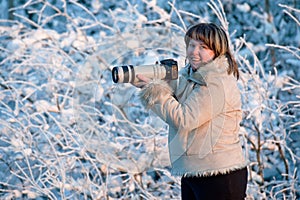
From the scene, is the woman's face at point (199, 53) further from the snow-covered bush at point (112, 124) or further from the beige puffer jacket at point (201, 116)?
the snow-covered bush at point (112, 124)

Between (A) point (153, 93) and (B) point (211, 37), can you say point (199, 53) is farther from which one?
(A) point (153, 93)

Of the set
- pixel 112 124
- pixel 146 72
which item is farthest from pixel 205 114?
pixel 112 124

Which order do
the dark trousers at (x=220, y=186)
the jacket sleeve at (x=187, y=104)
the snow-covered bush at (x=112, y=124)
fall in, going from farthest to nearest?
1. the snow-covered bush at (x=112, y=124)
2. the dark trousers at (x=220, y=186)
3. the jacket sleeve at (x=187, y=104)

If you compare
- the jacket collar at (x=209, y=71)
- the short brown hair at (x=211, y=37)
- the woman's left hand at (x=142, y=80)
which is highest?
the short brown hair at (x=211, y=37)

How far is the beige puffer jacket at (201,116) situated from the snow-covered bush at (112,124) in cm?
31

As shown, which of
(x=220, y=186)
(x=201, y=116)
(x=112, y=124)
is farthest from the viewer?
(x=112, y=124)

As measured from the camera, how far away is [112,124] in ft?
10.8

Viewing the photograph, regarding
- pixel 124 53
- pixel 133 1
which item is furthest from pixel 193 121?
pixel 133 1

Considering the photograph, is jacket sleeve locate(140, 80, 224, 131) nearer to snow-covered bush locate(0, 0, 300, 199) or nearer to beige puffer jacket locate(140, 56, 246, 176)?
beige puffer jacket locate(140, 56, 246, 176)

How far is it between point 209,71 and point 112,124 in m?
1.19

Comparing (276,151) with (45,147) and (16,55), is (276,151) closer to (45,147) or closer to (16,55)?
(45,147)

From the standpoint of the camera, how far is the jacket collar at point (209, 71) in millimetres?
2164

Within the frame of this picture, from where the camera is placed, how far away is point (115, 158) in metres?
2.73

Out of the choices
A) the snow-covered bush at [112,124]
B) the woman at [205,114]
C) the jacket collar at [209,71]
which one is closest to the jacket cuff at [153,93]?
the woman at [205,114]
